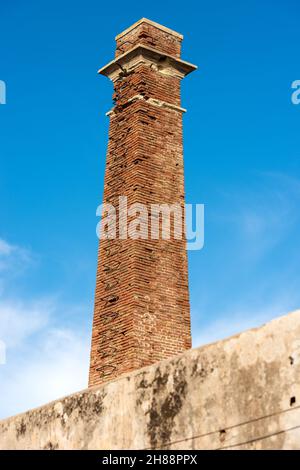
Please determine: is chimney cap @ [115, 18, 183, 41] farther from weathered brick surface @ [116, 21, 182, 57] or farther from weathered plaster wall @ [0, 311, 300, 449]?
weathered plaster wall @ [0, 311, 300, 449]

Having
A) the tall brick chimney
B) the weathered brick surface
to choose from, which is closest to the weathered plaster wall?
the tall brick chimney

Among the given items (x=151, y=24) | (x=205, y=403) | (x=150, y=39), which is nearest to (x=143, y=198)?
(x=150, y=39)

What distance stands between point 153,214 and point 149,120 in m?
1.54

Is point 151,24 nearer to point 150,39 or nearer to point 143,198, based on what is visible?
point 150,39

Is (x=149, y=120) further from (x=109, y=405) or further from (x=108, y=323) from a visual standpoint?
(x=109, y=405)

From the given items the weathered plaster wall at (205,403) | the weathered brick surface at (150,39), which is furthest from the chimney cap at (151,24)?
the weathered plaster wall at (205,403)

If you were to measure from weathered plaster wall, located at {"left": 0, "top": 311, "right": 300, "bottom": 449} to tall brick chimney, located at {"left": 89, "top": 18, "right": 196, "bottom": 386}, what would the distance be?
2.28 metres

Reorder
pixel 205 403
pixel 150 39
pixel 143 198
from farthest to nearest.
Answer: pixel 150 39, pixel 143 198, pixel 205 403

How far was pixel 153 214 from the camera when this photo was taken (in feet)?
33.2

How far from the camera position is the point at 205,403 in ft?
18.7

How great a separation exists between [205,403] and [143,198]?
4.81 m

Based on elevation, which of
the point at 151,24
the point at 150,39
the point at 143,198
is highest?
the point at 151,24

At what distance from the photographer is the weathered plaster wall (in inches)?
202
